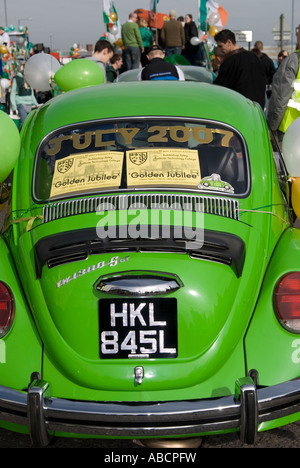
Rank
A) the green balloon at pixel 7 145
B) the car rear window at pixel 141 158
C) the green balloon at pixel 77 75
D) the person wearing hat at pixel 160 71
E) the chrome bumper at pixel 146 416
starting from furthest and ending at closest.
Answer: the person wearing hat at pixel 160 71 < the green balloon at pixel 77 75 < the green balloon at pixel 7 145 < the car rear window at pixel 141 158 < the chrome bumper at pixel 146 416

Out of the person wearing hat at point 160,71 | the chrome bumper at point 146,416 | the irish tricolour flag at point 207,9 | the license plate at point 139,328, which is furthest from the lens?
the irish tricolour flag at point 207,9

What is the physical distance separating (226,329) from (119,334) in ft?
1.71

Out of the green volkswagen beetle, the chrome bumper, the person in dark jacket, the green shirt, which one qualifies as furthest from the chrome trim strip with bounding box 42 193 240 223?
the green shirt

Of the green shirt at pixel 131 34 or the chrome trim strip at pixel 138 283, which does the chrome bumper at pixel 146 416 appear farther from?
the green shirt at pixel 131 34

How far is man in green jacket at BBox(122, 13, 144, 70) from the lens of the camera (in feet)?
54.6

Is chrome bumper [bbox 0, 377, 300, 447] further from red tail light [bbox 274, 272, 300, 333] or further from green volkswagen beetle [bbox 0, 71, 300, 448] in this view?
red tail light [bbox 274, 272, 300, 333]

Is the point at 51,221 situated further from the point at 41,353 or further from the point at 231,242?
the point at 231,242

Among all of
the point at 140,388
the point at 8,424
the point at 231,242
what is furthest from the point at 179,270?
the point at 8,424

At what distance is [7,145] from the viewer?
403 cm

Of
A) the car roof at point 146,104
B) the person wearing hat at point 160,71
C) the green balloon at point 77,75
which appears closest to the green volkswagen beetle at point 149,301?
the car roof at point 146,104

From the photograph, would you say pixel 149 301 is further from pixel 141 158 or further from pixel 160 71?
pixel 160 71

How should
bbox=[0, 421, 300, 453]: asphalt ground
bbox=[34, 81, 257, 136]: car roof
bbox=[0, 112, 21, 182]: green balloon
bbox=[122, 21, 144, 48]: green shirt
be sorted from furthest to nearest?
bbox=[122, 21, 144, 48]: green shirt
bbox=[34, 81, 257, 136]: car roof
bbox=[0, 112, 21, 182]: green balloon
bbox=[0, 421, 300, 453]: asphalt ground

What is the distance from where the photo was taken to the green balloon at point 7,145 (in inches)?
158

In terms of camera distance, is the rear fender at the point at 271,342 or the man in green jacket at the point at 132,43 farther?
the man in green jacket at the point at 132,43
